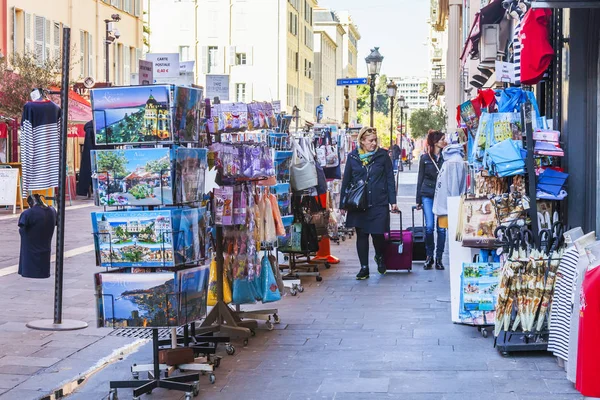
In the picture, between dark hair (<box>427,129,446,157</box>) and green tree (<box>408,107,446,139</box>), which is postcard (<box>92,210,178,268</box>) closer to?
dark hair (<box>427,129,446,157</box>)

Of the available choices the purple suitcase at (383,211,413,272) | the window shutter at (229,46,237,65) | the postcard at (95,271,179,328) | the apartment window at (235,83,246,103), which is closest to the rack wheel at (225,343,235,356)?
the postcard at (95,271,179,328)

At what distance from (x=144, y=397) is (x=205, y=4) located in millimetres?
70201

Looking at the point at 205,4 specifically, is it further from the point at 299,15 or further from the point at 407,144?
the point at 407,144

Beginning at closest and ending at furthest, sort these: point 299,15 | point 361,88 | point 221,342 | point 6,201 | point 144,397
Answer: point 144,397, point 221,342, point 6,201, point 299,15, point 361,88

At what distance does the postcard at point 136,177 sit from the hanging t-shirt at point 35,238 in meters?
3.96

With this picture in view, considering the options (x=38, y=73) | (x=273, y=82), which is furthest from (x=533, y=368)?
(x=273, y=82)

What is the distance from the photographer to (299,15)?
86000mm

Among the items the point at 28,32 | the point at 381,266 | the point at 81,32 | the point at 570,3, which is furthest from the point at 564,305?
the point at 81,32

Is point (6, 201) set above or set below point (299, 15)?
below

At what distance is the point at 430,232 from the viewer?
47.5 feet

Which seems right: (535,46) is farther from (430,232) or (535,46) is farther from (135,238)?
(430,232)

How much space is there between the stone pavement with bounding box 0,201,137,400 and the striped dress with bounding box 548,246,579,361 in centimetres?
336

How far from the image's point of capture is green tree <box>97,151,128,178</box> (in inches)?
274

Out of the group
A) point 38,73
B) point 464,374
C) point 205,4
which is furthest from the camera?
point 205,4
